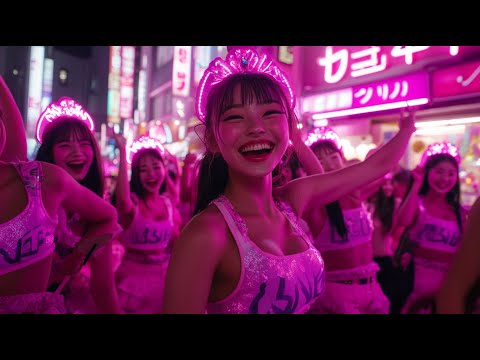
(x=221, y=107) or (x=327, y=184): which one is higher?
(x=221, y=107)

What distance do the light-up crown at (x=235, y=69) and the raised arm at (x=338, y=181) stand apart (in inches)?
17.8

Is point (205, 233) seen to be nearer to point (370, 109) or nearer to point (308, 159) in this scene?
point (308, 159)

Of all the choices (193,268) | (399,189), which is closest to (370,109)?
(399,189)

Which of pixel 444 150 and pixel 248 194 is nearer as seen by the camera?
pixel 248 194

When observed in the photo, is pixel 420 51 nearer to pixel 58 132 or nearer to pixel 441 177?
pixel 441 177

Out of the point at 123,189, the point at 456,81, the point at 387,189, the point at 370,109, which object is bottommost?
the point at 123,189

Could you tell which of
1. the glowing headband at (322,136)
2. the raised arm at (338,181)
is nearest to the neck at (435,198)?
the glowing headband at (322,136)

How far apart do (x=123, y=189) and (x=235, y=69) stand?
2211mm

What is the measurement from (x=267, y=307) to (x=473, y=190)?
24.7 feet

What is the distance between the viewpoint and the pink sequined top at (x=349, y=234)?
3.24 meters

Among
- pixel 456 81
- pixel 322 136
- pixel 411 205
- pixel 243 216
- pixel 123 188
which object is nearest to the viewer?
pixel 243 216

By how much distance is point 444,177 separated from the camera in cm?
403

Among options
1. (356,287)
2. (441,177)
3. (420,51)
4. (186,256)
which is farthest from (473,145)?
(186,256)

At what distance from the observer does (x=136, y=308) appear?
354cm
